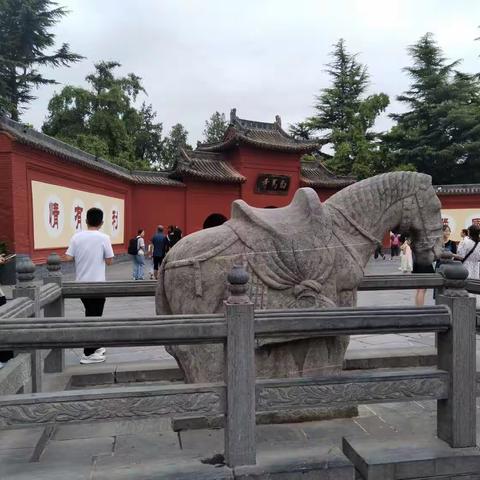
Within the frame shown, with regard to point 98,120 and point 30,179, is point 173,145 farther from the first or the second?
point 30,179

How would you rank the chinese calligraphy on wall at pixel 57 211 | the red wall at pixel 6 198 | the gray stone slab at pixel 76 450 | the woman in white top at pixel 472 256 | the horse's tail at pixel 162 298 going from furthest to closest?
1. the chinese calligraphy on wall at pixel 57 211
2. the red wall at pixel 6 198
3. the woman in white top at pixel 472 256
4. the horse's tail at pixel 162 298
5. the gray stone slab at pixel 76 450

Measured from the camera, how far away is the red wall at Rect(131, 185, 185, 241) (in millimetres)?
20719

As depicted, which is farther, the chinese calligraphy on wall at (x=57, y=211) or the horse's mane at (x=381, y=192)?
the chinese calligraphy on wall at (x=57, y=211)

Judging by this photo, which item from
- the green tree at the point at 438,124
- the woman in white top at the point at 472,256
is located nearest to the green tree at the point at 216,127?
the green tree at the point at 438,124

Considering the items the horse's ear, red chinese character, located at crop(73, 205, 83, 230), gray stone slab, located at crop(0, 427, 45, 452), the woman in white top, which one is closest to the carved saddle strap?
the horse's ear

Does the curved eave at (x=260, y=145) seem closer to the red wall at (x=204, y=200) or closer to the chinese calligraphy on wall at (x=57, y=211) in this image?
the red wall at (x=204, y=200)

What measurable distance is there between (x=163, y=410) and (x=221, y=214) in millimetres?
19886

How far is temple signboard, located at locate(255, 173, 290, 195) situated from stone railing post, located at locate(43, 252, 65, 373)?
18.8 metres

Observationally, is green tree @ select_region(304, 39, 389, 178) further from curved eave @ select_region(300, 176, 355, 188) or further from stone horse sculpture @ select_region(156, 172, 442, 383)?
stone horse sculpture @ select_region(156, 172, 442, 383)

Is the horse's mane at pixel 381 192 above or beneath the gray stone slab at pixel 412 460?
above

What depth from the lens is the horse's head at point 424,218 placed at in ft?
12.0

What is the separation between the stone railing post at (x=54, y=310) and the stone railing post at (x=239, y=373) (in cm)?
222

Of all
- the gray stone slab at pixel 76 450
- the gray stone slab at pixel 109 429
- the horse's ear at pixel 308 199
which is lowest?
the gray stone slab at pixel 109 429

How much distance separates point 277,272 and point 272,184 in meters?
19.8
